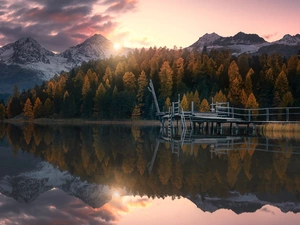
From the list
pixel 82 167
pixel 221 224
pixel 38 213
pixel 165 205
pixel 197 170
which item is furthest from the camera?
pixel 82 167

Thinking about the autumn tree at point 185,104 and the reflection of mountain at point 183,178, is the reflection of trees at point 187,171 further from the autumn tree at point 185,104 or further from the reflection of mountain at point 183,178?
the autumn tree at point 185,104

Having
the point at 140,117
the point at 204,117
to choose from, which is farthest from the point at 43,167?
the point at 140,117

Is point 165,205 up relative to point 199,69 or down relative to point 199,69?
down

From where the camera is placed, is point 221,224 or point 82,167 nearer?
point 221,224

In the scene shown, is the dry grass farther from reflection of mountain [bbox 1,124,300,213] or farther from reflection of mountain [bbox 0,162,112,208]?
reflection of mountain [bbox 0,162,112,208]

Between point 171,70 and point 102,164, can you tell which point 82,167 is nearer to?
point 102,164

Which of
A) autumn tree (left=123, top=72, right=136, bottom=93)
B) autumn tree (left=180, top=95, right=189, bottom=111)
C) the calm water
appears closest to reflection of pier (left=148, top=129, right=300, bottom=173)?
the calm water

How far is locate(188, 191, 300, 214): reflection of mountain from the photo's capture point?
10.8 metres

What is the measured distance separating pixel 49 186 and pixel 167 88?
103 metres

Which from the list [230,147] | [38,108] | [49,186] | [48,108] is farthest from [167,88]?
[49,186]

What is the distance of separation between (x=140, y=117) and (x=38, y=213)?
101906 mm

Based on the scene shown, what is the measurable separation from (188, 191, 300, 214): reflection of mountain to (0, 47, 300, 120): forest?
7945 cm

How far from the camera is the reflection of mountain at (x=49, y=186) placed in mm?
12148

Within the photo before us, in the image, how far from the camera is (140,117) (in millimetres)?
112312
